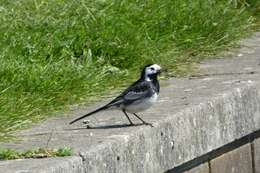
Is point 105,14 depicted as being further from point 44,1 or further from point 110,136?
point 110,136

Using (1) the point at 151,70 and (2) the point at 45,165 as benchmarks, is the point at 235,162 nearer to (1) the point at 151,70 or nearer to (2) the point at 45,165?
(1) the point at 151,70

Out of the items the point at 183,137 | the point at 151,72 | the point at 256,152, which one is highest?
the point at 151,72

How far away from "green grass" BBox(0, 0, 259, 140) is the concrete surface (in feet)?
0.64

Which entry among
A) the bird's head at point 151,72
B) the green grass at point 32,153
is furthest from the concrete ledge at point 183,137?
the bird's head at point 151,72

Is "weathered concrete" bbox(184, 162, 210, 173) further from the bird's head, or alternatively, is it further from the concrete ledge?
the bird's head

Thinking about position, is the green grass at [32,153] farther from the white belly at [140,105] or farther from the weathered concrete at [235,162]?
the weathered concrete at [235,162]

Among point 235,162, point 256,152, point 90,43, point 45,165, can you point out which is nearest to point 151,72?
point 235,162

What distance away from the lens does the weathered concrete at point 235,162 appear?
6.04 metres

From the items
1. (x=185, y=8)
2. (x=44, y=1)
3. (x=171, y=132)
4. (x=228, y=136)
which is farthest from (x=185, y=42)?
(x=171, y=132)

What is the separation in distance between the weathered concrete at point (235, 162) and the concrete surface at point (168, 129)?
0.11 meters

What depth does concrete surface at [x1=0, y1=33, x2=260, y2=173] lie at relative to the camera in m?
5.09

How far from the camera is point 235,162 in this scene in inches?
245

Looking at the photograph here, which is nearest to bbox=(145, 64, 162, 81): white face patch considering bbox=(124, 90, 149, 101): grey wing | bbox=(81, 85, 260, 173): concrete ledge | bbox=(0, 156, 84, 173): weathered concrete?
bbox=(124, 90, 149, 101): grey wing

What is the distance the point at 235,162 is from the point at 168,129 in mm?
851
